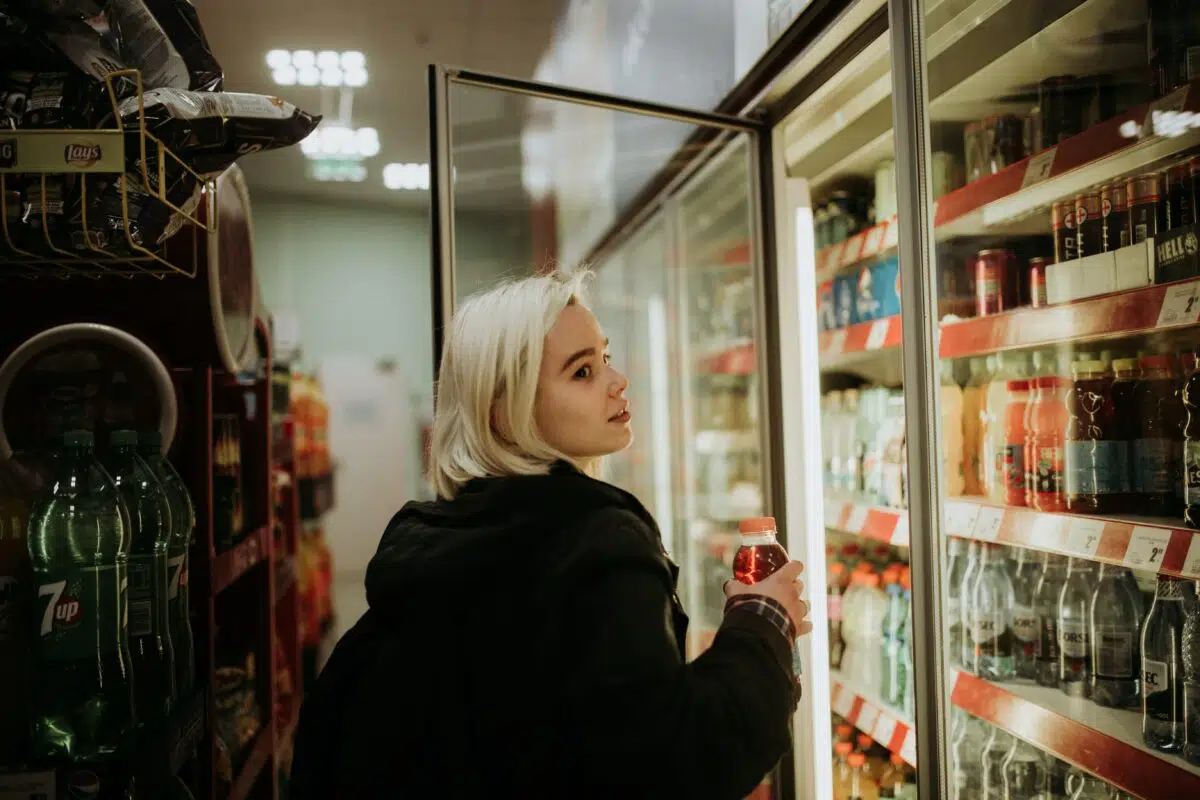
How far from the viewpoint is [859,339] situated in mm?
2186

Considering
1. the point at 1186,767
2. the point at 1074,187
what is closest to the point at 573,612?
the point at 1186,767

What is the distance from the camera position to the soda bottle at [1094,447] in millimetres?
1606

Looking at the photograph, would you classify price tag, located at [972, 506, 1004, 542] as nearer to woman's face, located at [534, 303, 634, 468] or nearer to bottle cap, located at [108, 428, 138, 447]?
woman's face, located at [534, 303, 634, 468]

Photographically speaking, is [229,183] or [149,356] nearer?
[149,356]

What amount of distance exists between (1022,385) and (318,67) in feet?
12.4

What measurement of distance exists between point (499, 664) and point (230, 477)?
1442 mm

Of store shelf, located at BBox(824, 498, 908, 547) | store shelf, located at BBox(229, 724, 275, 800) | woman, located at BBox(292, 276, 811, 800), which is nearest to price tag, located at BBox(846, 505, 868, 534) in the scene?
store shelf, located at BBox(824, 498, 908, 547)

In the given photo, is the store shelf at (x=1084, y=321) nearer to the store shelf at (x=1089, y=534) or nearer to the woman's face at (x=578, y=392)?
the store shelf at (x=1089, y=534)

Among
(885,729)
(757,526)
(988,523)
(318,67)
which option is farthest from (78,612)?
(318,67)

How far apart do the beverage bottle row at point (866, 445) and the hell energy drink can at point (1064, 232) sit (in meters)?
0.63

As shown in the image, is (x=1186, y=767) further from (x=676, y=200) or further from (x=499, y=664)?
(x=676, y=200)

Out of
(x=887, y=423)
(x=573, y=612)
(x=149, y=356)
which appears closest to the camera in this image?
(x=573, y=612)

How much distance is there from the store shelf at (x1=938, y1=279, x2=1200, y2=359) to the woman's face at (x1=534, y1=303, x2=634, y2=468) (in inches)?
30.8

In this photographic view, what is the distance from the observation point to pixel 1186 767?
1.25 m
